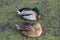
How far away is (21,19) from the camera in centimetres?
417

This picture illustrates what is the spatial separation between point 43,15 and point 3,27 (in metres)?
1.04

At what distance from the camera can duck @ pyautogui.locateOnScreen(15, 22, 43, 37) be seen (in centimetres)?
355

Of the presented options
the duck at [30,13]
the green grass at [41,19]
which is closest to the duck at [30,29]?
the green grass at [41,19]

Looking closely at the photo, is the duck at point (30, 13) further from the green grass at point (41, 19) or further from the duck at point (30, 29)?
the duck at point (30, 29)

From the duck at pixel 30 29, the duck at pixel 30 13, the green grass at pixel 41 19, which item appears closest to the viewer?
the duck at pixel 30 29

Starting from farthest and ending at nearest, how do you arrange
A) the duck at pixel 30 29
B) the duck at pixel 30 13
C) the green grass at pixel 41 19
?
the duck at pixel 30 13
the green grass at pixel 41 19
the duck at pixel 30 29

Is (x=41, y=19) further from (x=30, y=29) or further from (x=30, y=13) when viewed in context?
(x=30, y=29)

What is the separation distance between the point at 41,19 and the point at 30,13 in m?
0.30

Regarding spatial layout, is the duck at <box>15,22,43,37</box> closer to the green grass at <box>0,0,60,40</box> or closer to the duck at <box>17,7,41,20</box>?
the green grass at <box>0,0,60,40</box>

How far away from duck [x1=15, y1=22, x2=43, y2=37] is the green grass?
87 mm

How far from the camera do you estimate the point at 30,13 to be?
414 cm

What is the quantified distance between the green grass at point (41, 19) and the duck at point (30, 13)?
115 millimetres

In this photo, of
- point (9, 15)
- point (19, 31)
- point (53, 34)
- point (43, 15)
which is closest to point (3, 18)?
point (9, 15)

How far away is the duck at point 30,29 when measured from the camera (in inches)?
140
